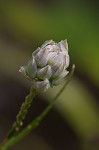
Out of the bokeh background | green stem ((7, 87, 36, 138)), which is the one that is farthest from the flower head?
the bokeh background

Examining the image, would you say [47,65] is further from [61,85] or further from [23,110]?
[61,85]

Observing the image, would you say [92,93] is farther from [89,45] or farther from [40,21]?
[40,21]

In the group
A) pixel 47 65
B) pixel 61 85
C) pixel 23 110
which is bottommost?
pixel 61 85

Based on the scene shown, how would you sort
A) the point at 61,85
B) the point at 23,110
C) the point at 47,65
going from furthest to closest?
the point at 61,85 → the point at 23,110 → the point at 47,65

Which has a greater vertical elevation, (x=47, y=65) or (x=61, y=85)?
(x=47, y=65)

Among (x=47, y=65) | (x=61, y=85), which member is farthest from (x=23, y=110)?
(x=61, y=85)

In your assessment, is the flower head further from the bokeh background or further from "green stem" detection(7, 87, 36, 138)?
the bokeh background

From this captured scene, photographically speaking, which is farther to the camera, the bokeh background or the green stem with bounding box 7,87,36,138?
the bokeh background
